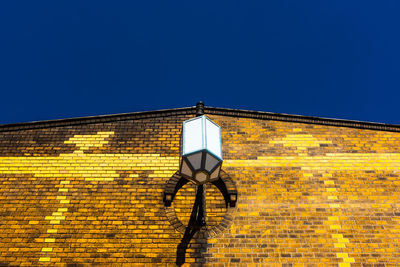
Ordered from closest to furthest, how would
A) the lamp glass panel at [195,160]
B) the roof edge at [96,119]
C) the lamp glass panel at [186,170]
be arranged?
the lamp glass panel at [195,160] → the lamp glass panel at [186,170] → the roof edge at [96,119]

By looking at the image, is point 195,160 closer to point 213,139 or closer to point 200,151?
point 200,151

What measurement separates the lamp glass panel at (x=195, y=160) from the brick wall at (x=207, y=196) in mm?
1988

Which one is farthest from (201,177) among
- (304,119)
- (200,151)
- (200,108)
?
(304,119)

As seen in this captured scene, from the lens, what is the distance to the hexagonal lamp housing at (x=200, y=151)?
12.7 feet

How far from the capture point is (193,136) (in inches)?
157

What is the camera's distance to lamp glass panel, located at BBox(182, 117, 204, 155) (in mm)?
3875

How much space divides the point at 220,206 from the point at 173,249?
1078 mm

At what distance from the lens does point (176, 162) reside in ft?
20.5

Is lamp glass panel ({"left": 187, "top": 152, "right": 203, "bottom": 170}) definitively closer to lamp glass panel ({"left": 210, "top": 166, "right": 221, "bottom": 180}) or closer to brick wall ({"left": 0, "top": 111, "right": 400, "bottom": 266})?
lamp glass panel ({"left": 210, "top": 166, "right": 221, "bottom": 180})

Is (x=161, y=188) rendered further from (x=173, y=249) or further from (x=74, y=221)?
(x=74, y=221)

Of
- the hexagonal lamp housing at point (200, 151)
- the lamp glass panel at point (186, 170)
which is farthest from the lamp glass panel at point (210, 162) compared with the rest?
the lamp glass panel at point (186, 170)

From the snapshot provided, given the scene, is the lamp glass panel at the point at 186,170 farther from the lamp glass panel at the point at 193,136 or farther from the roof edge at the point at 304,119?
the roof edge at the point at 304,119

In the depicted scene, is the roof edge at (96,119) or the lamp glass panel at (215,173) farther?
the roof edge at (96,119)

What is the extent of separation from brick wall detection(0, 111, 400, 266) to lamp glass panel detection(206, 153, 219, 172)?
6.38ft
